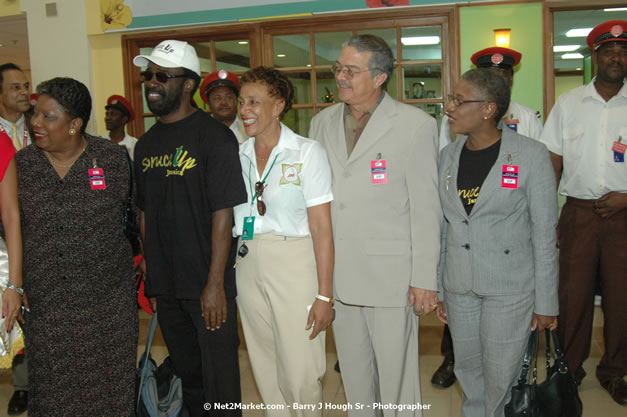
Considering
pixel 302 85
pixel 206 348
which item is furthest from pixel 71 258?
pixel 302 85

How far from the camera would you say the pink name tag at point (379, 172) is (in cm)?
223

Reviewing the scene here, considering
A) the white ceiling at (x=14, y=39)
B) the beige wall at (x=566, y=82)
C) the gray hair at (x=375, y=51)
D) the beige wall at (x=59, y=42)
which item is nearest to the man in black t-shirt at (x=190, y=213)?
the gray hair at (x=375, y=51)

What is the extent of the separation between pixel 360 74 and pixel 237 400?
157 cm

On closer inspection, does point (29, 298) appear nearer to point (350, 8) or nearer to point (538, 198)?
point (538, 198)

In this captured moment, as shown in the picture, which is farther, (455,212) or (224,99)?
(224,99)

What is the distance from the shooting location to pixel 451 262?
236 cm

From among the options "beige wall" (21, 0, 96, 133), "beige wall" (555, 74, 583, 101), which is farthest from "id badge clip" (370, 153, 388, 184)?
"beige wall" (555, 74, 583, 101)

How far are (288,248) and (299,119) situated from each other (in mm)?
3977

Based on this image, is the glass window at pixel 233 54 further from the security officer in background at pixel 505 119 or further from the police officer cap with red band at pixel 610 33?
the police officer cap with red band at pixel 610 33

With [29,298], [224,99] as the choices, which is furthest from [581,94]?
[29,298]

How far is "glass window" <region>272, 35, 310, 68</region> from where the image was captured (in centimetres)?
578

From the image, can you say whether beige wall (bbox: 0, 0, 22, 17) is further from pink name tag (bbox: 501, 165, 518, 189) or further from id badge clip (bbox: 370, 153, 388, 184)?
pink name tag (bbox: 501, 165, 518, 189)

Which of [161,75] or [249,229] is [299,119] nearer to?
[161,75]

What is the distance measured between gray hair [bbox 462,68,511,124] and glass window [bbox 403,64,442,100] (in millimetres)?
3330
